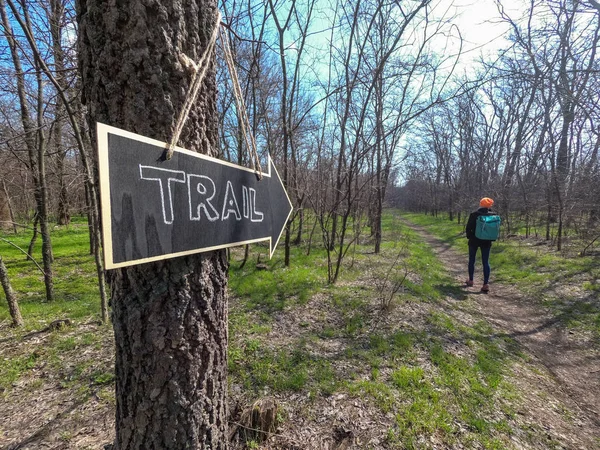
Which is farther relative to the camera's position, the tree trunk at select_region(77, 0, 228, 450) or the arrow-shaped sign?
the tree trunk at select_region(77, 0, 228, 450)

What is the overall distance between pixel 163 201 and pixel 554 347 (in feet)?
18.5

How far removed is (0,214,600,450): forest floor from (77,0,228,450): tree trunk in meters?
1.34

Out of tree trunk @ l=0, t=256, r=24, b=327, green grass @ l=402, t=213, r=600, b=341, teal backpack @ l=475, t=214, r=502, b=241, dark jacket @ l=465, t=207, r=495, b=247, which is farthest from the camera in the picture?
dark jacket @ l=465, t=207, r=495, b=247

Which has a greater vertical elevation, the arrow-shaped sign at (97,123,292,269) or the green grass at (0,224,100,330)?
the arrow-shaped sign at (97,123,292,269)

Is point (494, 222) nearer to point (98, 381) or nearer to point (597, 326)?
point (597, 326)

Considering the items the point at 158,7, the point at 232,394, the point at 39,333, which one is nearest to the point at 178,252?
the point at 158,7

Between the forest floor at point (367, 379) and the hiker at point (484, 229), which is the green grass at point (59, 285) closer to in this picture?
A: the forest floor at point (367, 379)

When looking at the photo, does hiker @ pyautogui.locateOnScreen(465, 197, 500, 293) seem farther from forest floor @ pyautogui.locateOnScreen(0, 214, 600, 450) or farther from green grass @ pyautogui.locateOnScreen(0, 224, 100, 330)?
green grass @ pyautogui.locateOnScreen(0, 224, 100, 330)

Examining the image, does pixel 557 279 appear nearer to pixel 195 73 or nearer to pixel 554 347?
pixel 554 347

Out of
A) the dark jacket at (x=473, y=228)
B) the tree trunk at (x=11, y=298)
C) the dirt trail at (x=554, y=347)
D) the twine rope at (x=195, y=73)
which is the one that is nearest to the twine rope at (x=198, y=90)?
the twine rope at (x=195, y=73)

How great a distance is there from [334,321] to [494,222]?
4.06 meters

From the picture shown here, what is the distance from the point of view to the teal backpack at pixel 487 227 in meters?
5.64

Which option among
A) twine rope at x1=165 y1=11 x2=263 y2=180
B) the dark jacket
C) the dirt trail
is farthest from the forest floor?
twine rope at x1=165 y1=11 x2=263 y2=180

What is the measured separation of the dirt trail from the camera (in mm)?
2910
